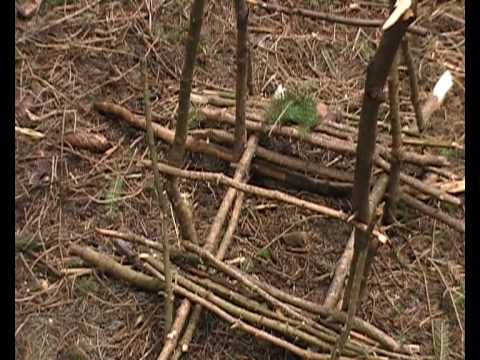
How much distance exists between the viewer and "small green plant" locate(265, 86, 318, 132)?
268 centimetres

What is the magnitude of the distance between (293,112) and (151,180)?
568 millimetres

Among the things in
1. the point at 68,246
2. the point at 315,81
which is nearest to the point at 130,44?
the point at 315,81

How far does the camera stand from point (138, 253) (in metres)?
2.44

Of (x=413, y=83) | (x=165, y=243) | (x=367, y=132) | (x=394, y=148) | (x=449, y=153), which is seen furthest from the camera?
(x=449, y=153)

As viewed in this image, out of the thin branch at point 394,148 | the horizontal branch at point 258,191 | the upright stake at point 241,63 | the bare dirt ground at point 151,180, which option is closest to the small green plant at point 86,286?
the bare dirt ground at point 151,180

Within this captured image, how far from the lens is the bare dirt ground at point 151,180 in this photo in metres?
2.34

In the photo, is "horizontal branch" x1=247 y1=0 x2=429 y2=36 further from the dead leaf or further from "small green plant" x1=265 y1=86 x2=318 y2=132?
the dead leaf

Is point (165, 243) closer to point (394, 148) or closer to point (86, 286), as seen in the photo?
point (86, 286)

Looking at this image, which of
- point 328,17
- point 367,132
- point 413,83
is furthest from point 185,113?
point 328,17

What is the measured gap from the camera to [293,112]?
8.86 feet

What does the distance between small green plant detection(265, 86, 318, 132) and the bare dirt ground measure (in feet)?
0.30

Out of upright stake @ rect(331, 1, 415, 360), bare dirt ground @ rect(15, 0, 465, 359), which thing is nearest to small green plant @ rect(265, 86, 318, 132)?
bare dirt ground @ rect(15, 0, 465, 359)

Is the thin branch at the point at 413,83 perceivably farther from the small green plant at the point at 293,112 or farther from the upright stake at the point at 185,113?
the upright stake at the point at 185,113

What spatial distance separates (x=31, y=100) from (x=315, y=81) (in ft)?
3.71
